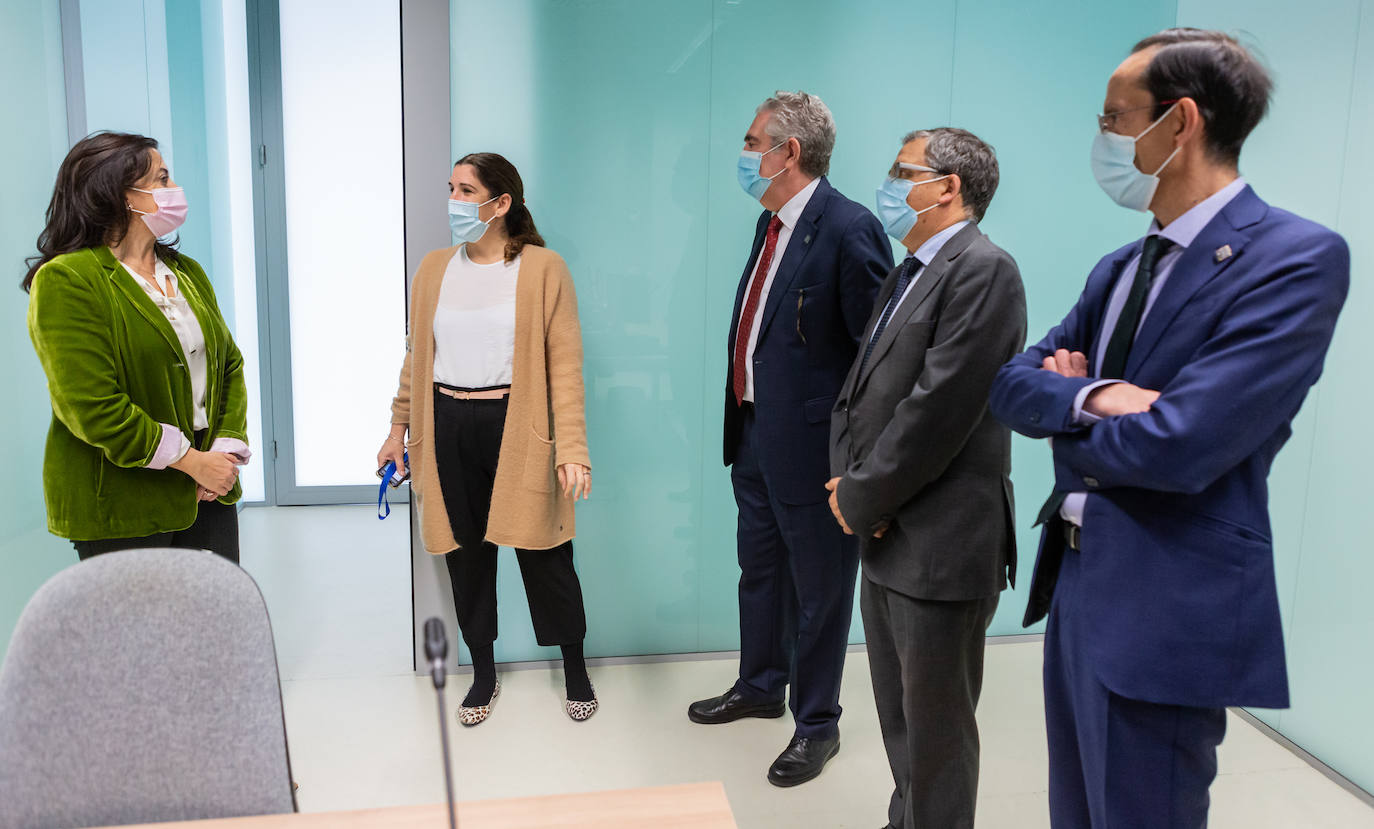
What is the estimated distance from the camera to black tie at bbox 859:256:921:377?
2002 millimetres

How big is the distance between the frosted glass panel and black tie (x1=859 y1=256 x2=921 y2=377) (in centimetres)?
332

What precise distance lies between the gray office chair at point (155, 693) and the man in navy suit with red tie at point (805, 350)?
1.46m

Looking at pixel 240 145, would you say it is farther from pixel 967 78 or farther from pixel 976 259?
pixel 976 259

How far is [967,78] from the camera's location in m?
3.05

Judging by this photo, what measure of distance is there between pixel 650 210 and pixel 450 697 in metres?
1.64

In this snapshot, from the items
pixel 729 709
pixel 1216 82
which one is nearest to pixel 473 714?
pixel 729 709

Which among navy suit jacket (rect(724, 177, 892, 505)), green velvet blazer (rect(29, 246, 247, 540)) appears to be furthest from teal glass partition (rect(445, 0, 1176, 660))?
green velvet blazer (rect(29, 246, 247, 540))

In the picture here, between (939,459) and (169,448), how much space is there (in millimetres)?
1694

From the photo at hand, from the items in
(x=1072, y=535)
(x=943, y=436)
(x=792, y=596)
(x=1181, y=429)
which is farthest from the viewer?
(x=792, y=596)

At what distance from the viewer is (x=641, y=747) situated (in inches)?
105

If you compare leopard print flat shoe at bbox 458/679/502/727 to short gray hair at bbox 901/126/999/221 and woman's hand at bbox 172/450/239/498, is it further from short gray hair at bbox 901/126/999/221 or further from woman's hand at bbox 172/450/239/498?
short gray hair at bbox 901/126/999/221

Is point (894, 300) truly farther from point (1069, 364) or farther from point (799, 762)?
point (799, 762)

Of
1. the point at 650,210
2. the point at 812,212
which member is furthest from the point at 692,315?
the point at 812,212

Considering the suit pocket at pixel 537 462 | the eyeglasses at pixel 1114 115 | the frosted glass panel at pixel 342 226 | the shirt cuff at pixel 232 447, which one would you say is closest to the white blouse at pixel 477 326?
→ the suit pocket at pixel 537 462
